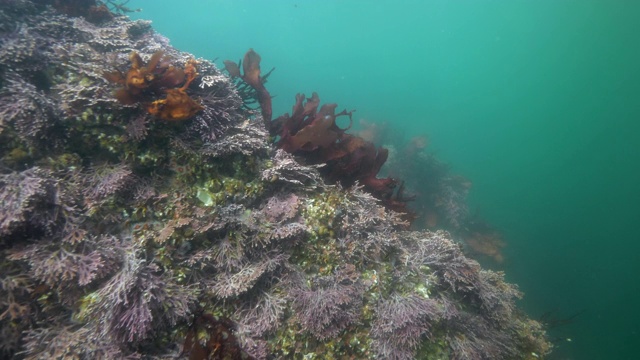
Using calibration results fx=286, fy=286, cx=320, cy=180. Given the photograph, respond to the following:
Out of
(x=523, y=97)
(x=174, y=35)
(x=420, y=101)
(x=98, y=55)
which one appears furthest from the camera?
(x=523, y=97)

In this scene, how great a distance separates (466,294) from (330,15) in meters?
128

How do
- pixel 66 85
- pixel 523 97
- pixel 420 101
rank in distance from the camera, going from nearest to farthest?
pixel 66 85 < pixel 420 101 < pixel 523 97

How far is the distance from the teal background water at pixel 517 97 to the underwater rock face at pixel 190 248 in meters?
9.92

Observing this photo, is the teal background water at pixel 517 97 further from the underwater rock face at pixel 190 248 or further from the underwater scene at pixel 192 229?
the underwater rock face at pixel 190 248

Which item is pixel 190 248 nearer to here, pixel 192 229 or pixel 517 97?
pixel 192 229

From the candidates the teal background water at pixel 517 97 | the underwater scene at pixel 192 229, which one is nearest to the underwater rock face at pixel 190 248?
the underwater scene at pixel 192 229

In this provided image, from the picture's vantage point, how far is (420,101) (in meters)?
58.3

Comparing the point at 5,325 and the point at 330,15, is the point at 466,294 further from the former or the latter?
the point at 330,15

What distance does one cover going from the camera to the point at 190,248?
288 cm

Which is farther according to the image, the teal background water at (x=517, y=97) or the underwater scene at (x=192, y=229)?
the teal background water at (x=517, y=97)

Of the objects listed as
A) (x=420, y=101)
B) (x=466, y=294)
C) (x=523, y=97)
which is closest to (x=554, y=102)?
(x=523, y=97)

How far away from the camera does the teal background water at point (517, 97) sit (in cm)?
2048

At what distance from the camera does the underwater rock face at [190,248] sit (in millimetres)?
2436

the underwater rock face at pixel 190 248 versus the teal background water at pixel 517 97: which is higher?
the teal background water at pixel 517 97
